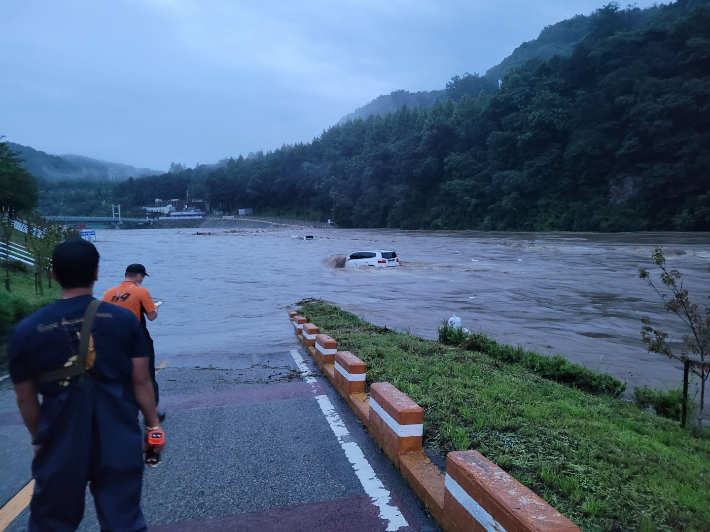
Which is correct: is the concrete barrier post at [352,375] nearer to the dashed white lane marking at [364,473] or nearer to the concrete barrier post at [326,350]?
the dashed white lane marking at [364,473]

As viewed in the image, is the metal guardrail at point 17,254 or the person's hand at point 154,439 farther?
the metal guardrail at point 17,254

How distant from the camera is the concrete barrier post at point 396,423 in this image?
4160mm

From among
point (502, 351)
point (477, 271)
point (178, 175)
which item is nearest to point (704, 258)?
point (477, 271)

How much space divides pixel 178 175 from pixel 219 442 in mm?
187089

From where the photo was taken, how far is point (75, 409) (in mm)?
2334

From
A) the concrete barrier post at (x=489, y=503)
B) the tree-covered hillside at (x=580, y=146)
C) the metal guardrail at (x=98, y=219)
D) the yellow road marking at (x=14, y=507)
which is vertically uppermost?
the tree-covered hillside at (x=580, y=146)

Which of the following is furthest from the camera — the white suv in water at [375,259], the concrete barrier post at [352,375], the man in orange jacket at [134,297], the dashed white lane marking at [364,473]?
the white suv in water at [375,259]

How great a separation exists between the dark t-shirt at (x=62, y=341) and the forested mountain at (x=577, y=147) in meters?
52.6

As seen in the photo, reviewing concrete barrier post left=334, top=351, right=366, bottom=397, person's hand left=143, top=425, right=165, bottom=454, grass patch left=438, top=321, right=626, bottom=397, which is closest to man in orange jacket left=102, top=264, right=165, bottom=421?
concrete barrier post left=334, top=351, right=366, bottom=397

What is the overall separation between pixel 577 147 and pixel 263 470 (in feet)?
205

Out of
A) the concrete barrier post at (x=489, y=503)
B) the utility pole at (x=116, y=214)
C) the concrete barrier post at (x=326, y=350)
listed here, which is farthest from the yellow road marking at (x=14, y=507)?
the utility pole at (x=116, y=214)

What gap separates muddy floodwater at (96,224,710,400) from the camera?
40.8 feet

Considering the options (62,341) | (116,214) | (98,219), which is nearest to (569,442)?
(62,341)

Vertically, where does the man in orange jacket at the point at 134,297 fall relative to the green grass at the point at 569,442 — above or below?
above
